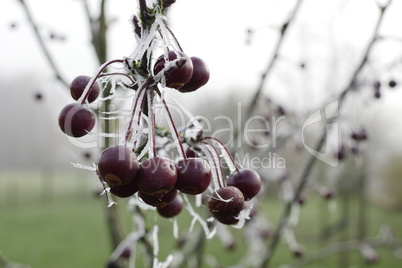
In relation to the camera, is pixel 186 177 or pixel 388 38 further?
pixel 388 38

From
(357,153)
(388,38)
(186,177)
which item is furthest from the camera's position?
(357,153)

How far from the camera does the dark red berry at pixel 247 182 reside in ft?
3.02

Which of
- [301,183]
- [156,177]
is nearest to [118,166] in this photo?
[156,177]

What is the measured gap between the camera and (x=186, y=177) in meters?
0.79

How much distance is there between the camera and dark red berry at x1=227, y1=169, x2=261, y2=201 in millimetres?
920

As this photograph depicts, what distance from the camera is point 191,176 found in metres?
0.79

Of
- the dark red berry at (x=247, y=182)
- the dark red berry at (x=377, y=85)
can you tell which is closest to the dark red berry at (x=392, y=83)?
the dark red berry at (x=377, y=85)

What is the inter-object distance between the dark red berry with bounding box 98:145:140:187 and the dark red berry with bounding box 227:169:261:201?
0.26m

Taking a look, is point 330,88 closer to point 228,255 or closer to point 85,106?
point 228,255

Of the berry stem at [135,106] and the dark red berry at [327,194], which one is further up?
the berry stem at [135,106]

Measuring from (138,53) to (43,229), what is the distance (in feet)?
42.6

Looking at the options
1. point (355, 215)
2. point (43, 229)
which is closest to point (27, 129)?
point (43, 229)

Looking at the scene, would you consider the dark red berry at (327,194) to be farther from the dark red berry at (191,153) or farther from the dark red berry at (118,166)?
the dark red berry at (118,166)

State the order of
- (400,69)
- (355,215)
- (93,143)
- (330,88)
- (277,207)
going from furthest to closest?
(277,207) < (355,215) < (330,88) < (400,69) < (93,143)
